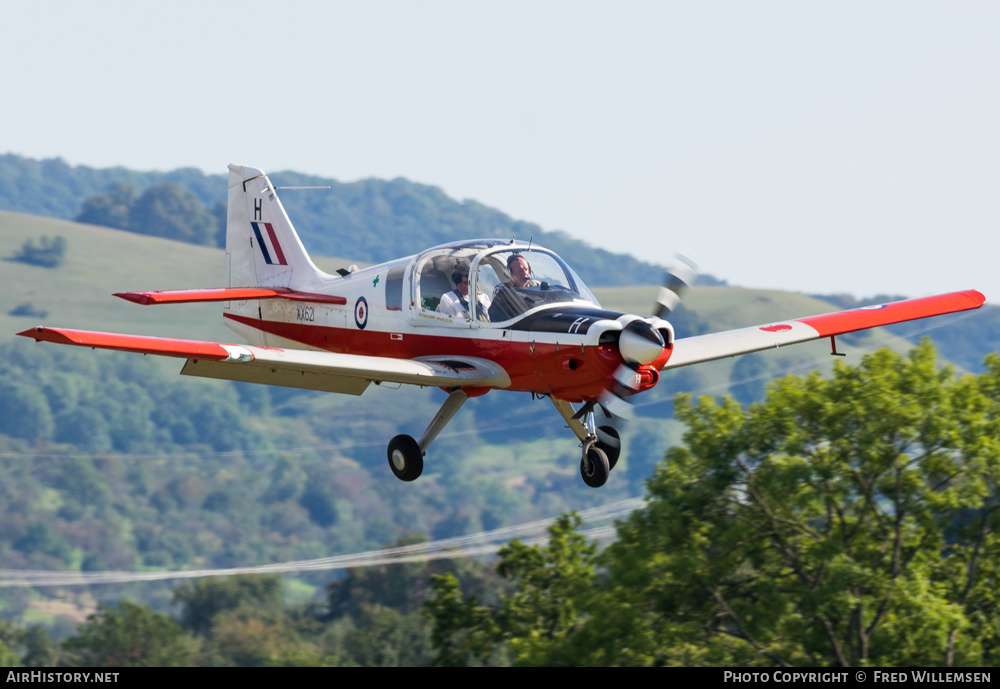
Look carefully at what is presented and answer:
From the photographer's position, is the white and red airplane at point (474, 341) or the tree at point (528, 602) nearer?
the white and red airplane at point (474, 341)

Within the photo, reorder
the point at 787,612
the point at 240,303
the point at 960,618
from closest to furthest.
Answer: the point at 240,303 < the point at 960,618 < the point at 787,612

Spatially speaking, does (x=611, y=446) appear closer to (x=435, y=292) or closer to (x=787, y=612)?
(x=435, y=292)

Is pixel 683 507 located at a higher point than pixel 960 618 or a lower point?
higher

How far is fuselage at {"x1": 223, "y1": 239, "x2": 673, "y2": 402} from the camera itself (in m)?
17.6

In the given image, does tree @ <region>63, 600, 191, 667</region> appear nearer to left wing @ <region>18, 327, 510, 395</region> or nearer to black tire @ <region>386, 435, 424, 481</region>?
left wing @ <region>18, 327, 510, 395</region>

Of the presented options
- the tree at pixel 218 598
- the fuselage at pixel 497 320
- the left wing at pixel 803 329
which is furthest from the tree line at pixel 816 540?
the tree at pixel 218 598

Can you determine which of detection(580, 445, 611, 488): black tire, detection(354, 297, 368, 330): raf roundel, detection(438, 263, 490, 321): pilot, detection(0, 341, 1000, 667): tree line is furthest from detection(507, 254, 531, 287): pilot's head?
detection(0, 341, 1000, 667): tree line

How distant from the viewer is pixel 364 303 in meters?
20.6

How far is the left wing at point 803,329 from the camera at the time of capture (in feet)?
63.7

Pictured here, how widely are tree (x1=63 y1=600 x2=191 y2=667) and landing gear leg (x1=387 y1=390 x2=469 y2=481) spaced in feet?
359

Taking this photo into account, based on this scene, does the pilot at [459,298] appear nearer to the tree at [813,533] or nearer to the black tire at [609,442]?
the black tire at [609,442]

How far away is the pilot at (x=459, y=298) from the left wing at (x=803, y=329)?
111 inches

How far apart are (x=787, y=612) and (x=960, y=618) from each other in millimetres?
5717
